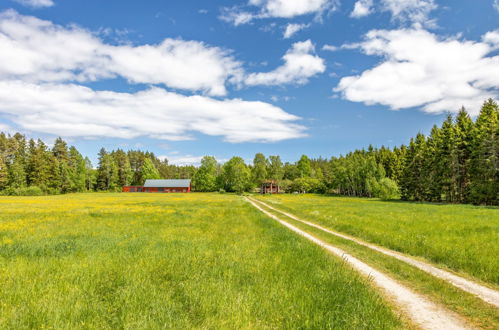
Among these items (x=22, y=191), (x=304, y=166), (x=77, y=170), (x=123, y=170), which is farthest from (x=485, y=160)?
(x=77, y=170)

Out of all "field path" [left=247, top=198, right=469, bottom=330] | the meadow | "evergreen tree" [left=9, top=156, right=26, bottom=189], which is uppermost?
"evergreen tree" [left=9, top=156, right=26, bottom=189]

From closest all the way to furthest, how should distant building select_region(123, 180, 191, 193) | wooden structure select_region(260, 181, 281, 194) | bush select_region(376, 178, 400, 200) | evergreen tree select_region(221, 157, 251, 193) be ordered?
bush select_region(376, 178, 400, 200) → evergreen tree select_region(221, 157, 251, 193) → wooden structure select_region(260, 181, 281, 194) → distant building select_region(123, 180, 191, 193)

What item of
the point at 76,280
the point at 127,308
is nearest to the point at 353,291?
the point at 127,308

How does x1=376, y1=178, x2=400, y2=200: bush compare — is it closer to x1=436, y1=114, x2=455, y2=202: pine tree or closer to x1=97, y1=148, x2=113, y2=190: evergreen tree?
x1=436, y1=114, x2=455, y2=202: pine tree

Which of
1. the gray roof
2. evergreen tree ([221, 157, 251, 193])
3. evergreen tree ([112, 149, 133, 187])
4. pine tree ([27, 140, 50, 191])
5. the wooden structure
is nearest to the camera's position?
pine tree ([27, 140, 50, 191])

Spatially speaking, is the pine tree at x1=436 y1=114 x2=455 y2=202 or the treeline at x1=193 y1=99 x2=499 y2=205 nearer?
the treeline at x1=193 y1=99 x2=499 y2=205

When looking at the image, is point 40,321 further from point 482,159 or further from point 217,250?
point 482,159

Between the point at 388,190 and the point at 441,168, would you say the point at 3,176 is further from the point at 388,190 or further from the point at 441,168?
the point at 441,168

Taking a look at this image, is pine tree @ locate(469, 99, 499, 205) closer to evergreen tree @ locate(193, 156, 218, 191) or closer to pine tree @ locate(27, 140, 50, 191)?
evergreen tree @ locate(193, 156, 218, 191)

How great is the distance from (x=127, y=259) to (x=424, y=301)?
9521 millimetres

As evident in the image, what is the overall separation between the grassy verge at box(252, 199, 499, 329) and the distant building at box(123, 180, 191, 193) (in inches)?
4760

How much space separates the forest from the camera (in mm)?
48731

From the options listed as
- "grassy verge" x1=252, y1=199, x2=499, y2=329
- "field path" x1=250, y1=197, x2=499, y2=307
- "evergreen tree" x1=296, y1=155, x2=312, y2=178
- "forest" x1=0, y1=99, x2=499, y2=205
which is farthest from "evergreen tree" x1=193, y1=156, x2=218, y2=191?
"field path" x1=250, y1=197, x2=499, y2=307

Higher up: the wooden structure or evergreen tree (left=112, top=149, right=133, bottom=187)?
evergreen tree (left=112, top=149, right=133, bottom=187)
